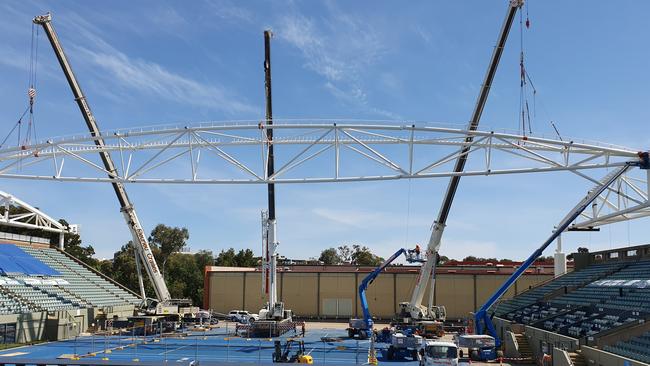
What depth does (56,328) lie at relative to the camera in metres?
42.6

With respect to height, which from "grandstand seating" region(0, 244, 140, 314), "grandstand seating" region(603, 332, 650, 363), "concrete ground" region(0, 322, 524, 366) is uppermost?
"grandstand seating" region(0, 244, 140, 314)

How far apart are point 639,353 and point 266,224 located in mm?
26489

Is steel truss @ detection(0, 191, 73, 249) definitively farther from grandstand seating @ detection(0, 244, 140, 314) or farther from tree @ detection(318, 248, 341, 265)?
tree @ detection(318, 248, 341, 265)

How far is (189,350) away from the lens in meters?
36.6

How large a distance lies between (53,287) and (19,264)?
138 inches

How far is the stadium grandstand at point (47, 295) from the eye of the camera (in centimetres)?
4127

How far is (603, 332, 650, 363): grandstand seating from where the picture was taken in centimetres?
2428

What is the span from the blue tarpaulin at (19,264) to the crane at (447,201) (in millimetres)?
30124

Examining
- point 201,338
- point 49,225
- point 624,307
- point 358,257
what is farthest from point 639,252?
point 358,257

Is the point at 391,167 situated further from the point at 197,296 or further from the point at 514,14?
the point at 197,296

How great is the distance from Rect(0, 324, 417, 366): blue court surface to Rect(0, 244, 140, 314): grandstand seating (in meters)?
4.96

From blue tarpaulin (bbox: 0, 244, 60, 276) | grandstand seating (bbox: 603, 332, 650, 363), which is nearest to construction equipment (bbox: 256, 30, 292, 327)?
blue tarpaulin (bbox: 0, 244, 60, 276)

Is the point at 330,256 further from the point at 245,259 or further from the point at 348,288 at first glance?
the point at 348,288

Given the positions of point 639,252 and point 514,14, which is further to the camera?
point 639,252
